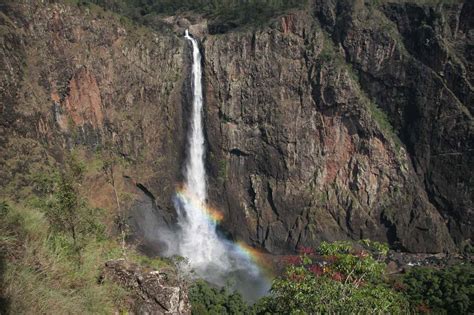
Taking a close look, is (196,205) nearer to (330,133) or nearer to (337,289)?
(330,133)

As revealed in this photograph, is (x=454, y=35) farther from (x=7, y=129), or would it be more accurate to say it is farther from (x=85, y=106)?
(x=7, y=129)

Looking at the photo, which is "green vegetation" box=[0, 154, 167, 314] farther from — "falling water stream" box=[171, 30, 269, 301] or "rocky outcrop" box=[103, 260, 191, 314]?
"falling water stream" box=[171, 30, 269, 301]

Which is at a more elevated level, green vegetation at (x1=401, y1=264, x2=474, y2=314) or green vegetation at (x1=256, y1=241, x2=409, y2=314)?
green vegetation at (x1=256, y1=241, x2=409, y2=314)

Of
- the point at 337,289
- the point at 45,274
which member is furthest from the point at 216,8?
the point at 45,274

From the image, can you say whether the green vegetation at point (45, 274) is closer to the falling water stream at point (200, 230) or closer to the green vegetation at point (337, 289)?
the green vegetation at point (337, 289)

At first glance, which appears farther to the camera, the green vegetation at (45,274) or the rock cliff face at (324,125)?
the rock cliff face at (324,125)

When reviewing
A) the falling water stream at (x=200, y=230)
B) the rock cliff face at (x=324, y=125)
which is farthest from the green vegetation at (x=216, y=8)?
the falling water stream at (x=200, y=230)

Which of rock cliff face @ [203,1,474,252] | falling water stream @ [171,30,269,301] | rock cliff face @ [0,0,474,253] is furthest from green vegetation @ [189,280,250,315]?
rock cliff face @ [203,1,474,252]
